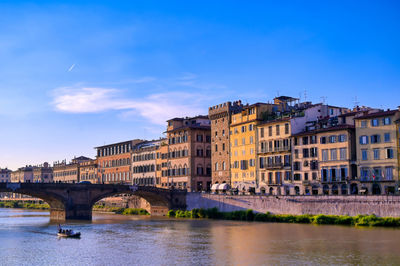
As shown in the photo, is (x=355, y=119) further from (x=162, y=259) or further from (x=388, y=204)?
(x=162, y=259)

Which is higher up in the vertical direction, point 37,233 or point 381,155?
point 381,155

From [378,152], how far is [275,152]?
60.5ft

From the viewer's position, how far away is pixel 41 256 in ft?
143

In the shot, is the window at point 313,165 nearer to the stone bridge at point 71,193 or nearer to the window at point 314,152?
the window at point 314,152

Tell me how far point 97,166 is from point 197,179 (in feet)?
148

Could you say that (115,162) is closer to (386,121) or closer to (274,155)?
(274,155)

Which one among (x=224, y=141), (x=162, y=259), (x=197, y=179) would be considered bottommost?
(x=162, y=259)

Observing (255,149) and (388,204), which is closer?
(388,204)

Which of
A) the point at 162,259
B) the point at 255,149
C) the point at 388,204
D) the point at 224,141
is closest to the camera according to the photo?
the point at 162,259

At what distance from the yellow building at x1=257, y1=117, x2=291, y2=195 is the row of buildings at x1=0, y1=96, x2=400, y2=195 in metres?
0.15

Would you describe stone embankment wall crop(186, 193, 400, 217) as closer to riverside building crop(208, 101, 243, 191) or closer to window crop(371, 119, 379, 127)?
riverside building crop(208, 101, 243, 191)

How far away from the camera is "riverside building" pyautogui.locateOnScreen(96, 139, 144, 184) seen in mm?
124125

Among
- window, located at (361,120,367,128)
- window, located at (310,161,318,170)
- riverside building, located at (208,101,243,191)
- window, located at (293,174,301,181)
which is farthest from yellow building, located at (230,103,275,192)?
window, located at (361,120,367,128)

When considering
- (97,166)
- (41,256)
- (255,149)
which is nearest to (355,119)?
(255,149)
